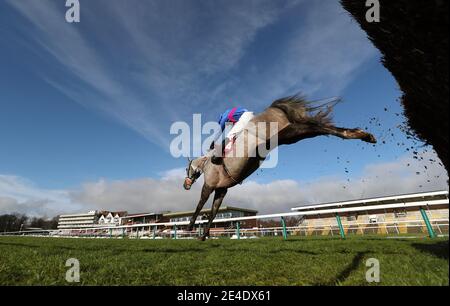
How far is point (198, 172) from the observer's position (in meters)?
8.84

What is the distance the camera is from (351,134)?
475 cm

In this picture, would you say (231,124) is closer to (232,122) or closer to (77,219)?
(232,122)

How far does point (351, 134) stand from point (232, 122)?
3.23 meters

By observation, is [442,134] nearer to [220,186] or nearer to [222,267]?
[222,267]

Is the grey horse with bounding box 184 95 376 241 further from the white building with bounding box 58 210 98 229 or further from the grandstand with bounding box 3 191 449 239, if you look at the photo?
the white building with bounding box 58 210 98 229

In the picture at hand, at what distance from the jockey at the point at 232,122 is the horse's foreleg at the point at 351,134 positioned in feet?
7.09

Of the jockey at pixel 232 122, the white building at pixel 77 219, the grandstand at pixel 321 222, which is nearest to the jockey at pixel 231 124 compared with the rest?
the jockey at pixel 232 122

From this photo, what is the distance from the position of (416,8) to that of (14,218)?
527 ft

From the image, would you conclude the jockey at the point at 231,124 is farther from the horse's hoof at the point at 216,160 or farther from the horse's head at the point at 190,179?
the horse's head at the point at 190,179

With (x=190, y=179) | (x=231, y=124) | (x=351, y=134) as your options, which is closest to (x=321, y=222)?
(x=190, y=179)

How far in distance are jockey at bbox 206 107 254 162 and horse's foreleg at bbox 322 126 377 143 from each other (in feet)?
7.09

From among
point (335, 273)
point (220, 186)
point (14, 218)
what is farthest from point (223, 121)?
point (14, 218)
